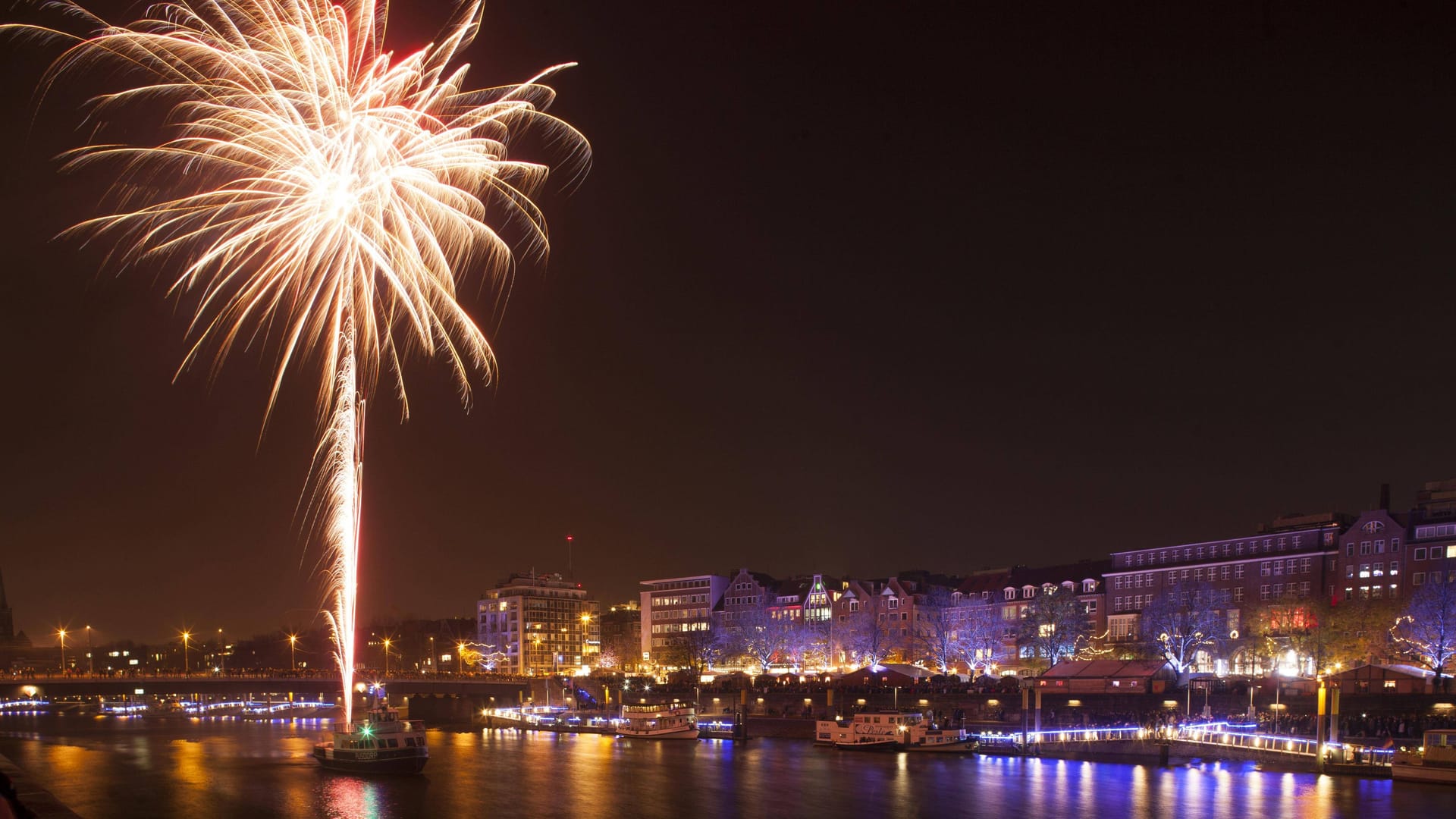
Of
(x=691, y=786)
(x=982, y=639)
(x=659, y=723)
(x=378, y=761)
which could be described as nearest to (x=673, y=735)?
(x=659, y=723)

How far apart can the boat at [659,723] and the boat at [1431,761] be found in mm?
47246

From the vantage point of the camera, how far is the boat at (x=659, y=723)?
275 feet

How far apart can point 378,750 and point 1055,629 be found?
55.8 m

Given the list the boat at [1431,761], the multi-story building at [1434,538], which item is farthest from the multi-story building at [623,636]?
the boat at [1431,761]

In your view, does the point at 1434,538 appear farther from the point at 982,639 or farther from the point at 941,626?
the point at 941,626

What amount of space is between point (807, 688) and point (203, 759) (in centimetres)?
4383

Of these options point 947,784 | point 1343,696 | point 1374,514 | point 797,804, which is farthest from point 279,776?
point 1374,514

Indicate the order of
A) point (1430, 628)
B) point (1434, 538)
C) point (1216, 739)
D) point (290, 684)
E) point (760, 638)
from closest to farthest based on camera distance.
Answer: point (1216, 739) < point (1430, 628) < point (1434, 538) < point (290, 684) < point (760, 638)

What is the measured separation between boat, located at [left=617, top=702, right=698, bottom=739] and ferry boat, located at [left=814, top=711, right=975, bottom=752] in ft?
46.6

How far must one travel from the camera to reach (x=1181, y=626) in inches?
3194

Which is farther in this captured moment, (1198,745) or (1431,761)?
(1198,745)

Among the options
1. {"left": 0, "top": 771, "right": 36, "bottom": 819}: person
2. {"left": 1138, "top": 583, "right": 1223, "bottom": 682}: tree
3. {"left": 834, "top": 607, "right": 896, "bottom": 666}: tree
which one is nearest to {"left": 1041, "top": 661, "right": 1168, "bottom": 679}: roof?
{"left": 1138, "top": 583, "right": 1223, "bottom": 682}: tree

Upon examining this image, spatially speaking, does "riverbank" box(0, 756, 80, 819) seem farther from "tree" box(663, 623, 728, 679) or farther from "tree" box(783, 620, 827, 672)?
"tree" box(783, 620, 827, 672)

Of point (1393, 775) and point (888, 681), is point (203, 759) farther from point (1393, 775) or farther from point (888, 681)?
point (1393, 775)
